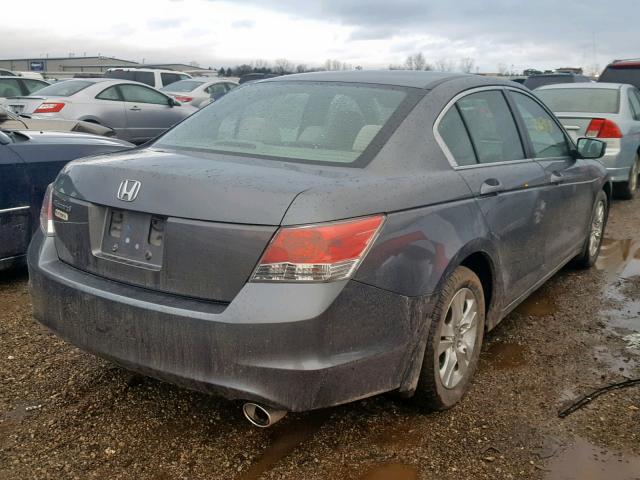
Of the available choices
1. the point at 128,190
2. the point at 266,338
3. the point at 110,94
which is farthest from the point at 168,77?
the point at 266,338

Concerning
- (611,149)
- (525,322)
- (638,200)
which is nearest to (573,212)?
(525,322)

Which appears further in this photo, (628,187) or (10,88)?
(10,88)

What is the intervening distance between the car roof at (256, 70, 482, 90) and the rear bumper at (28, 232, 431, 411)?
125 centimetres

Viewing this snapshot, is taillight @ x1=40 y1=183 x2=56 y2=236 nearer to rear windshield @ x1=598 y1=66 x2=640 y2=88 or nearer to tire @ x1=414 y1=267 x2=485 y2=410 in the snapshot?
tire @ x1=414 y1=267 x2=485 y2=410

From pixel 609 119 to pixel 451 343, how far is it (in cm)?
630

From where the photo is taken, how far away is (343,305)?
2.33 m

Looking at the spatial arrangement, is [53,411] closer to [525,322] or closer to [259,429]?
[259,429]

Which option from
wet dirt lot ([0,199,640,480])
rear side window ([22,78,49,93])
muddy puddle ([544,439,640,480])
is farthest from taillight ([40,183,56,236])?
rear side window ([22,78,49,93])

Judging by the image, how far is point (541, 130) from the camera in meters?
4.27

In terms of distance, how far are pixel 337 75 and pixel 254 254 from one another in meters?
1.67

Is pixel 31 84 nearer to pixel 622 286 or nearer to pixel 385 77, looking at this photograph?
pixel 385 77

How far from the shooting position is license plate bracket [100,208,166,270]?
8.17ft

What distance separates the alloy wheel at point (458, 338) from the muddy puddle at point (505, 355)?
503 millimetres

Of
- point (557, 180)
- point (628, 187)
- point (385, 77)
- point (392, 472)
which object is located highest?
point (385, 77)
